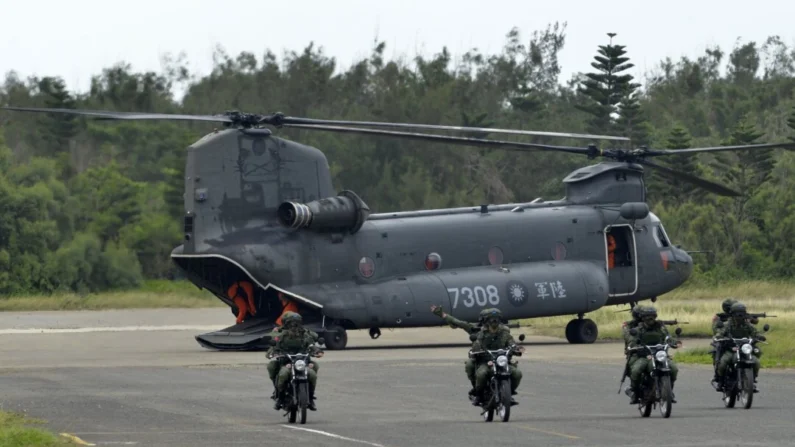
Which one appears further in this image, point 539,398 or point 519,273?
point 519,273

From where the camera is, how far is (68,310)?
52000 mm

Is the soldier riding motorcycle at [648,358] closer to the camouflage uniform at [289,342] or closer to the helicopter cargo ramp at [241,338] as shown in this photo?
the camouflage uniform at [289,342]

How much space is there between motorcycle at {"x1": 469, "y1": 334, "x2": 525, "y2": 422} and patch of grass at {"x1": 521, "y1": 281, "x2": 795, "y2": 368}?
1062 centimetres

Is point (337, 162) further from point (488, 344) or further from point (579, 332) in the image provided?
point (488, 344)

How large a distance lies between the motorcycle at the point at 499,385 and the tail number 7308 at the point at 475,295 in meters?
15.5

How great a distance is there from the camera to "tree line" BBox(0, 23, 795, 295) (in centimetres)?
5862

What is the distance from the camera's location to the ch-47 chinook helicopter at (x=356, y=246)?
33.0 m

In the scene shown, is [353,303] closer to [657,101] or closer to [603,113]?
[603,113]

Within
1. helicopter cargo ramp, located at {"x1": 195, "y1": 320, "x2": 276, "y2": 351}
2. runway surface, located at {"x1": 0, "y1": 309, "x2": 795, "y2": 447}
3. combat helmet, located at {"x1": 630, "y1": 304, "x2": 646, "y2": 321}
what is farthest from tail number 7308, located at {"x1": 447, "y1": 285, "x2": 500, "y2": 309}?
combat helmet, located at {"x1": 630, "y1": 304, "x2": 646, "y2": 321}

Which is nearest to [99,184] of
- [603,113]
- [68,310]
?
[68,310]

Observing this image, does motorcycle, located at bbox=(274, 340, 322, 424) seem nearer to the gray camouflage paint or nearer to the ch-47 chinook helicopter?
the ch-47 chinook helicopter

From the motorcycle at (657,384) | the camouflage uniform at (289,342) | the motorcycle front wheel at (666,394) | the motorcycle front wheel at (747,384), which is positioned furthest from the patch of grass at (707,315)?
the camouflage uniform at (289,342)

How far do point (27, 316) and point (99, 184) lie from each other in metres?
15.9

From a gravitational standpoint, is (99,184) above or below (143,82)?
below
